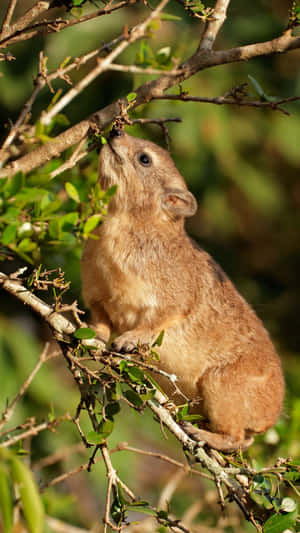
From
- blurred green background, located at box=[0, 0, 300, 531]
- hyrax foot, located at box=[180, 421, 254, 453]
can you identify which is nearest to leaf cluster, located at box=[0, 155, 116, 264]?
hyrax foot, located at box=[180, 421, 254, 453]

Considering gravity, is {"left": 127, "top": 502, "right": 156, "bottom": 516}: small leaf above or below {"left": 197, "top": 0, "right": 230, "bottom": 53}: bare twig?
below

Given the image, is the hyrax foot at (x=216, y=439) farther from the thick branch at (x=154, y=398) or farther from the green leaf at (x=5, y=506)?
the green leaf at (x=5, y=506)

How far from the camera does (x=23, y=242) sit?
2424mm

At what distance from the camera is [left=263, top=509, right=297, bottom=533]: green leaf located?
3.17 m

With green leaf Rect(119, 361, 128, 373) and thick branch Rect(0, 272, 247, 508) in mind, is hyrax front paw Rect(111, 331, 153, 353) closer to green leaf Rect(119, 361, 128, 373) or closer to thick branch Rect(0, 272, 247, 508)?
thick branch Rect(0, 272, 247, 508)

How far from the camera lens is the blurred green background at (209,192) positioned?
677 centimetres

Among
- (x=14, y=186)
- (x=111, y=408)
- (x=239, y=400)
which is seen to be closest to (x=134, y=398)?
(x=111, y=408)

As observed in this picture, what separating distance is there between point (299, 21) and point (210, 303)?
84.8 inches

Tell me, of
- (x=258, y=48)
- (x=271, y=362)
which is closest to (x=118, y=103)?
(x=258, y=48)

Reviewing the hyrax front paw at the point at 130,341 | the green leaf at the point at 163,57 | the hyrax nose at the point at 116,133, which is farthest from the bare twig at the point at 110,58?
the hyrax front paw at the point at 130,341

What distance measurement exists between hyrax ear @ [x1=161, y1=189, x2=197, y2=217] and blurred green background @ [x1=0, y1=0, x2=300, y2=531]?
108 centimetres

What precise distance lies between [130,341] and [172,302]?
0.55 meters

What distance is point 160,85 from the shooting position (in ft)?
10.5

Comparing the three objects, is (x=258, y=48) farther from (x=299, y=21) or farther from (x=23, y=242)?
(x=23, y=242)
